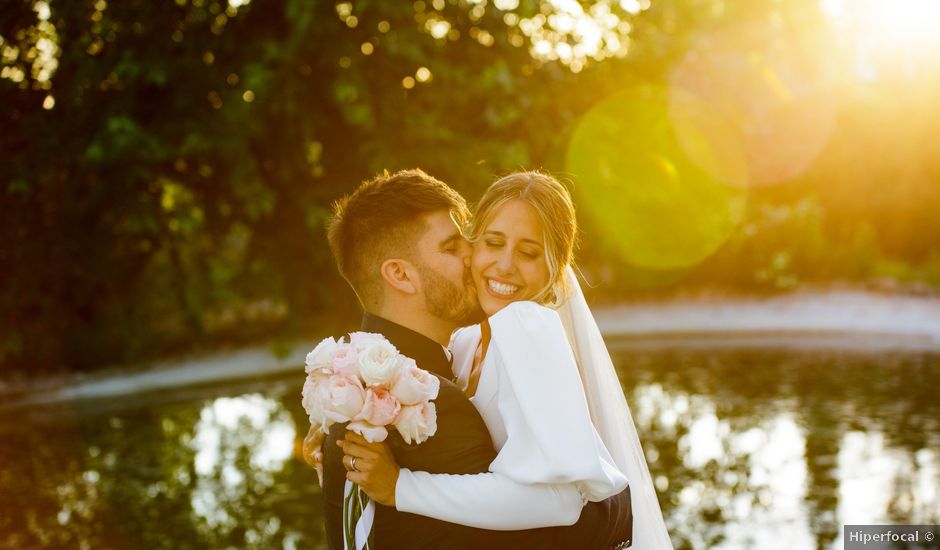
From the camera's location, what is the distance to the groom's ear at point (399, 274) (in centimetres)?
316

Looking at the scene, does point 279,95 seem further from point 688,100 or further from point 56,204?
point 688,100

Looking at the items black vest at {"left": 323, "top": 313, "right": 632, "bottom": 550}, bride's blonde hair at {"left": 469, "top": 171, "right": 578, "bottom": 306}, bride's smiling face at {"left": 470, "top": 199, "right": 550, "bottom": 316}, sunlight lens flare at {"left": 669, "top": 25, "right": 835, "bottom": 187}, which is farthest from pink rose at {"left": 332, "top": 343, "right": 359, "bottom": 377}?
sunlight lens flare at {"left": 669, "top": 25, "right": 835, "bottom": 187}

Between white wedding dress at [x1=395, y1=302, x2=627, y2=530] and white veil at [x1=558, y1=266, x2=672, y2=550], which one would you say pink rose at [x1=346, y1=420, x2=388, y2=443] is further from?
white veil at [x1=558, y1=266, x2=672, y2=550]

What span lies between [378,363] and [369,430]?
0.61 feet

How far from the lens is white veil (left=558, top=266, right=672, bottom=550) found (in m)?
3.46

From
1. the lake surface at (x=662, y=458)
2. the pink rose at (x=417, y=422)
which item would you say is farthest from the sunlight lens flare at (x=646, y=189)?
the pink rose at (x=417, y=422)

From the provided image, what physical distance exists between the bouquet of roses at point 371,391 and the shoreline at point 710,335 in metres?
14.1

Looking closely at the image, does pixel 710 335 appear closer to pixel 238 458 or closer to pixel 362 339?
pixel 238 458

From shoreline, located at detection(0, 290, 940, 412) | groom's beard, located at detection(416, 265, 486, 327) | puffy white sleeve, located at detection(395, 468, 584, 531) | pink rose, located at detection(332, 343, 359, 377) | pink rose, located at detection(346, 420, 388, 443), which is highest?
shoreline, located at detection(0, 290, 940, 412)

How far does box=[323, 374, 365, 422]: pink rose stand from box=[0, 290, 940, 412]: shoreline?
14.1 meters

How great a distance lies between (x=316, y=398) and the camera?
104 inches

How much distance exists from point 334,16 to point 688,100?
9.24m

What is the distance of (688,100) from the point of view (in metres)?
21.6

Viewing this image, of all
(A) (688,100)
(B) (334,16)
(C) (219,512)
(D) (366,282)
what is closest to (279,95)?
(B) (334,16)
